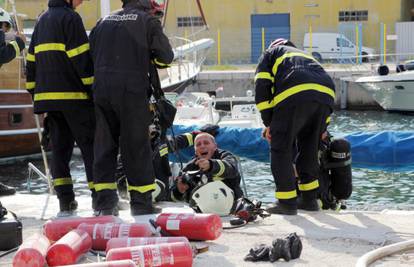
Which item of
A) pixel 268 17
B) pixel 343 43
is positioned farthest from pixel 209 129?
pixel 268 17

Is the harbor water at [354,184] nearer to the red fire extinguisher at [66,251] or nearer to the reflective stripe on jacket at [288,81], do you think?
the reflective stripe on jacket at [288,81]

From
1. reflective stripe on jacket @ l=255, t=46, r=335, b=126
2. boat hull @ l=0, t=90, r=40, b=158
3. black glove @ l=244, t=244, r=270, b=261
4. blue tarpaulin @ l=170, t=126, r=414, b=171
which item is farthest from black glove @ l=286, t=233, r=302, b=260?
boat hull @ l=0, t=90, r=40, b=158

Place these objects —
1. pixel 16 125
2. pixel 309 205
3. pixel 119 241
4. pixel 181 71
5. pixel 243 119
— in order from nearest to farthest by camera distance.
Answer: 1. pixel 119 241
2. pixel 309 205
3. pixel 16 125
4. pixel 243 119
5. pixel 181 71

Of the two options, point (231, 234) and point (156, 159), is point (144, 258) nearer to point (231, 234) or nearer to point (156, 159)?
point (231, 234)

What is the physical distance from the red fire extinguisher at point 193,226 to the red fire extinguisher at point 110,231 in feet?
0.65

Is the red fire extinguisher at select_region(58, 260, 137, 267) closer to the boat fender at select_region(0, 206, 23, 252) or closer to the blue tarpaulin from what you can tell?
the boat fender at select_region(0, 206, 23, 252)

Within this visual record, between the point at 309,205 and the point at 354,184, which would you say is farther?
the point at 354,184

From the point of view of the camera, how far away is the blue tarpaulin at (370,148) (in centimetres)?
765

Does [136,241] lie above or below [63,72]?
below

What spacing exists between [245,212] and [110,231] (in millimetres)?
1225

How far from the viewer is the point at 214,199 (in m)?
5.29

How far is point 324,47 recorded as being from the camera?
33750 millimetres

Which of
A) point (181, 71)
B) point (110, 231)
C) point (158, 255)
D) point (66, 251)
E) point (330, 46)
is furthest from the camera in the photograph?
point (330, 46)

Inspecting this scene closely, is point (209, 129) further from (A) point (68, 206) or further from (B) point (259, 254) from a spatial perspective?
(B) point (259, 254)
